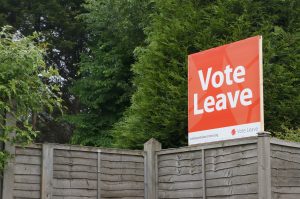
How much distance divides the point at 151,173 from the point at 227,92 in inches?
65.1

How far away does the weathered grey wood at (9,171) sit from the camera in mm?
6344

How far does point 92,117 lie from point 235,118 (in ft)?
45.8

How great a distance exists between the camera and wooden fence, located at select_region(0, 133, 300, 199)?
Answer: 6.57 metres

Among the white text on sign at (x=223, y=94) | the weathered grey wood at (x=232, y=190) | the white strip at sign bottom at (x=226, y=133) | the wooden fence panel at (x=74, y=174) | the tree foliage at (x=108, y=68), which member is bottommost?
the weathered grey wood at (x=232, y=190)

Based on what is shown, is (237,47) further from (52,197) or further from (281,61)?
(281,61)

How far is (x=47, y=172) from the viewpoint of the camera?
676cm

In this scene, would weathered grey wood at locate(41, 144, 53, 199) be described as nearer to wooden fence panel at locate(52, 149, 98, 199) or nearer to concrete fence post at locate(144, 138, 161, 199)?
wooden fence panel at locate(52, 149, 98, 199)

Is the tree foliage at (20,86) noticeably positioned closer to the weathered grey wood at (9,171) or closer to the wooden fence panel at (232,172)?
the weathered grey wood at (9,171)

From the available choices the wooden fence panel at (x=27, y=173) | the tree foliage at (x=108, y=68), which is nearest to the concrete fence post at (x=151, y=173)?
the wooden fence panel at (x=27, y=173)

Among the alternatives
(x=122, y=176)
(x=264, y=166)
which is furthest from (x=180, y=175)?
(x=264, y=166)

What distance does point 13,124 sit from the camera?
636cm

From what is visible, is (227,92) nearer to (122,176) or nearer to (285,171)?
(285,171)

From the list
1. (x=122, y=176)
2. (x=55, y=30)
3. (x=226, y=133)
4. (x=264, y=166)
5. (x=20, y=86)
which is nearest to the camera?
(x=20, y=86)

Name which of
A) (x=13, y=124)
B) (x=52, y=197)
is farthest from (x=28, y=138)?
(x=52, y=197)
